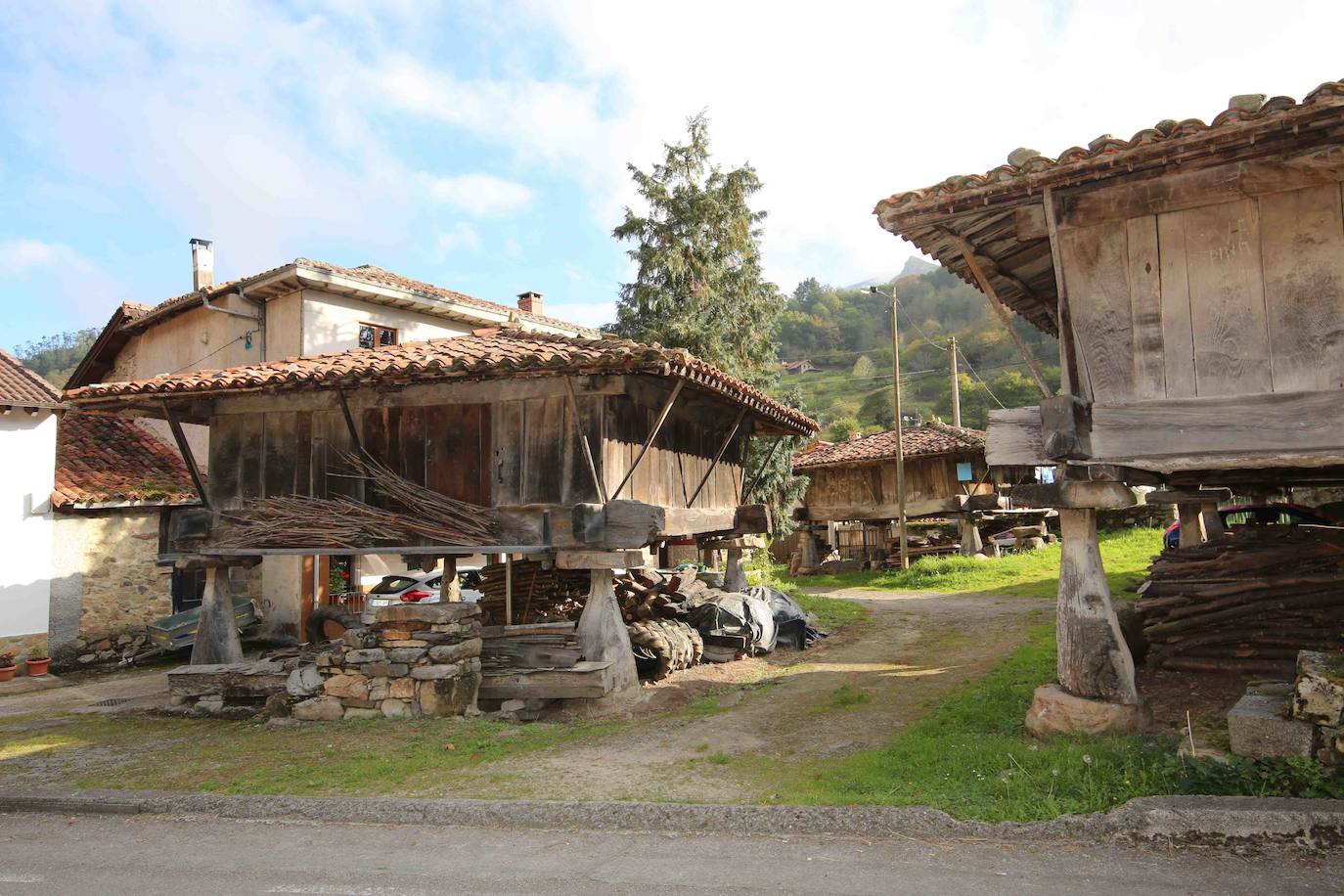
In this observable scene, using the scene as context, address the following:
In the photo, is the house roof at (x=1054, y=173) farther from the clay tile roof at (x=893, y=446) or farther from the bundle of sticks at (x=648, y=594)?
the clay tile roof at (x=893, y=446)

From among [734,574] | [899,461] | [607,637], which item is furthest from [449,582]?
[899,461]

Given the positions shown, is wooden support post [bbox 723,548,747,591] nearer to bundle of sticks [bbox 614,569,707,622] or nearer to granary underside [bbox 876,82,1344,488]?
A: bundle of sticks [bbox 614,569,707,622]

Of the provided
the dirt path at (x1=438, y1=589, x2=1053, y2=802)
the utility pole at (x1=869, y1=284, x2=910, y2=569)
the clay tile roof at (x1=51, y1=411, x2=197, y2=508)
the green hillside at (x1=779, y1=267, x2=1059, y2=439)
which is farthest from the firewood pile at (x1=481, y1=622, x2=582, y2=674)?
the green hillside at (x1=779, y1=267, x2=1059, y2=439)

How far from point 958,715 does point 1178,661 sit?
231cm

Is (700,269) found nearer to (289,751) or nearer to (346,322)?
(346,322)

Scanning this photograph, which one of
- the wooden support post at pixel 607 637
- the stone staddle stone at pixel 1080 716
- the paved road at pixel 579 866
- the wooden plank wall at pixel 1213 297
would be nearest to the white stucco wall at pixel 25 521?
the paved road at pixel 579 866

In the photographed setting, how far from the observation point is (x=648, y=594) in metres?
11.4

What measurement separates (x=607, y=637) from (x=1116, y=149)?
6.31 meters

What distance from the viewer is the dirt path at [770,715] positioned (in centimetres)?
611

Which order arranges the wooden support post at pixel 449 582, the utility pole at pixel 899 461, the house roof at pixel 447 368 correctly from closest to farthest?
the house roof at pixel 447 368 < the wooden support post at pixel 449 582 < the utility pole at pixel 899 461

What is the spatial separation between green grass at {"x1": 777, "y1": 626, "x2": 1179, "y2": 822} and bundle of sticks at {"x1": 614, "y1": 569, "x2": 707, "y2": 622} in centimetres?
466

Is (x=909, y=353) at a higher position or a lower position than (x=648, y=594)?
higher

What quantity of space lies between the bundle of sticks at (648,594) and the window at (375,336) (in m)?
7.65

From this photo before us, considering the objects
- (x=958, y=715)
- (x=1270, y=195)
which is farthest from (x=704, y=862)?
(x=1270, y=195)
